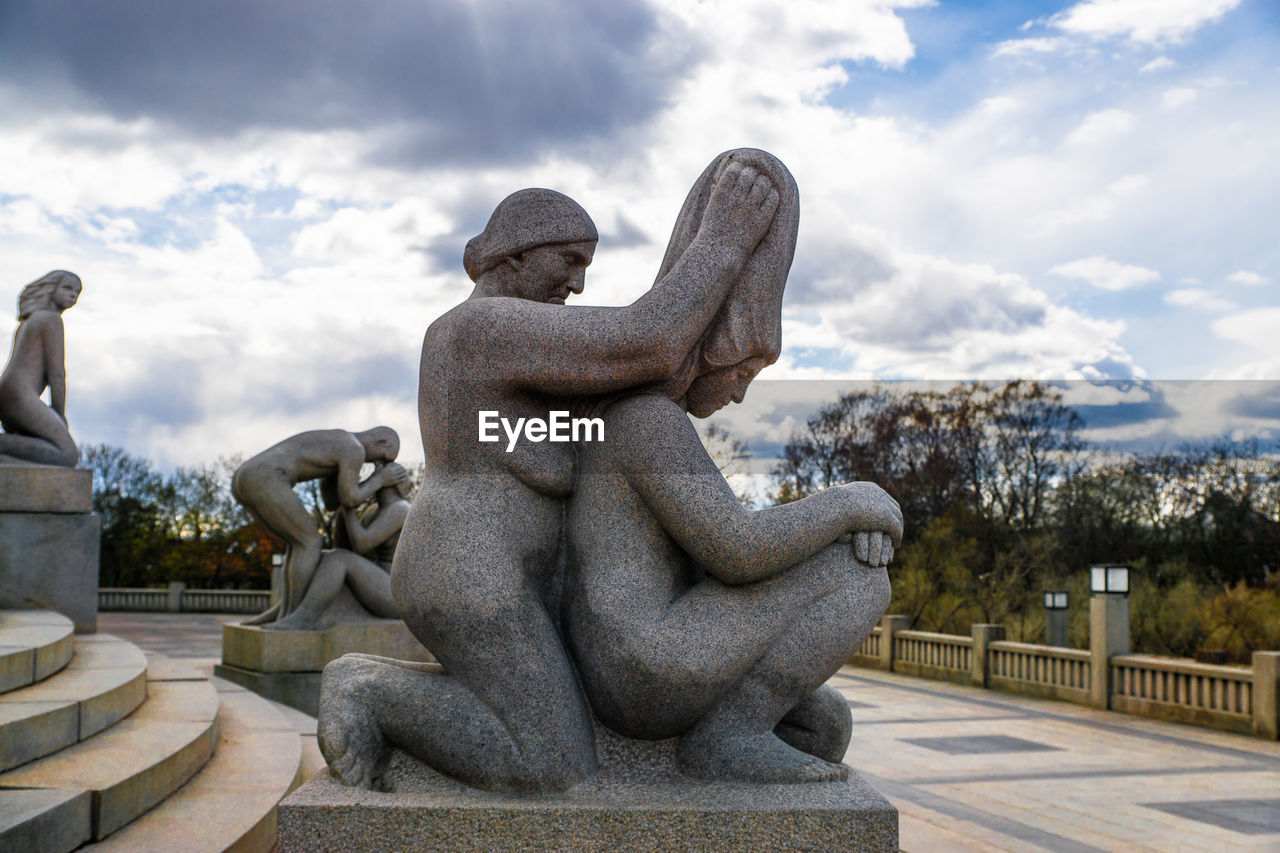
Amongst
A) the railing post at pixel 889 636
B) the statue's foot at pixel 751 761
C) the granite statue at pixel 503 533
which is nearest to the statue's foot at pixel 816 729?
the statue's foot at pixel 751 761

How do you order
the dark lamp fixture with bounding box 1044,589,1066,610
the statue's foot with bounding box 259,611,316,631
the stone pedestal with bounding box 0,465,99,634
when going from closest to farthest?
the stone pedestal with bounding box 0,465,99,634
the statue's foot with bounding box 259,611,316,631
the dark lamp fixture with bounding box 1044,589,1066,610

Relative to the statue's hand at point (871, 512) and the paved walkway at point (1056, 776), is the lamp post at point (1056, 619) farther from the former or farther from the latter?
the statue's hand at point (871, 512)

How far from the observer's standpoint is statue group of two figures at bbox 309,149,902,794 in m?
2.48

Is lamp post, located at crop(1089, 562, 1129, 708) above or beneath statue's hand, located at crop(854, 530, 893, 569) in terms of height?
beneath

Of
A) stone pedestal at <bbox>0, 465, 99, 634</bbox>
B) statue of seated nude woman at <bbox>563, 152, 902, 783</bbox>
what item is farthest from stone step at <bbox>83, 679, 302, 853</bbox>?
stone pedestal at <bbox>0, 465, 99, 634</bbox>

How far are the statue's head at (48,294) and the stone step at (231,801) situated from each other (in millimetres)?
4341

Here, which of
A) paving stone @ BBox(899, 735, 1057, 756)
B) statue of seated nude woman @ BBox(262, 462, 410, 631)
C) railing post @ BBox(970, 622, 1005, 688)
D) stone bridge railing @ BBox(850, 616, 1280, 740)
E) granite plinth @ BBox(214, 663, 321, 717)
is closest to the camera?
granite plinth @ BBox(214, 663, 321, 717)

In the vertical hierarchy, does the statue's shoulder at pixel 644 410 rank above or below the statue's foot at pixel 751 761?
above

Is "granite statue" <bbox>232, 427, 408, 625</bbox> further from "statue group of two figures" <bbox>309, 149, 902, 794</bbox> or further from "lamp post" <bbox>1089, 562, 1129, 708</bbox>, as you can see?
"lamp post" <bbox>1089, 562, 1129, 708</bbox>

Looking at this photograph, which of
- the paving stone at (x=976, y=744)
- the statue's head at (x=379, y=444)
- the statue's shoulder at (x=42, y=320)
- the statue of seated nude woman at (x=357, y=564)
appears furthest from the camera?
the statue's head at (x=379, y=444)

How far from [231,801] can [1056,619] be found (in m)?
13.1

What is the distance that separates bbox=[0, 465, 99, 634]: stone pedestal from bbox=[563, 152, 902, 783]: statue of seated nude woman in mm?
6438

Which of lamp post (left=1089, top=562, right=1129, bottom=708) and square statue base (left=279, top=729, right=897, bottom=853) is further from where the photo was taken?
lamp post (left=1089, top=562, right=1129, bottom=708)

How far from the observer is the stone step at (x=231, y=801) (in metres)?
3.57
